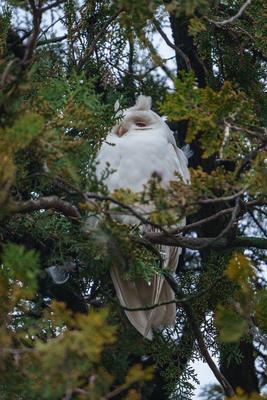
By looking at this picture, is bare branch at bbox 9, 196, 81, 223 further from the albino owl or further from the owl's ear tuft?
the owl's ear tuft

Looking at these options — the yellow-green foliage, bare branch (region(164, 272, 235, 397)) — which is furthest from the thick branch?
the yellow-green foliage

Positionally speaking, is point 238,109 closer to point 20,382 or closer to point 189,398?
point 20,382

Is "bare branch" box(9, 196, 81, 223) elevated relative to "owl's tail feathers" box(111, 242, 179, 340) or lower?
lower

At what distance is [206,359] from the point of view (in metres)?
2.73

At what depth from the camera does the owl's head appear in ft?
10.7

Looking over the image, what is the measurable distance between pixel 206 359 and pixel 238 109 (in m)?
0.91

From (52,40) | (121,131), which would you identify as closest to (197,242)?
(121,131)

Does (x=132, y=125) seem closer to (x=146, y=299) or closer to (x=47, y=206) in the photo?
(x=146, y=299)

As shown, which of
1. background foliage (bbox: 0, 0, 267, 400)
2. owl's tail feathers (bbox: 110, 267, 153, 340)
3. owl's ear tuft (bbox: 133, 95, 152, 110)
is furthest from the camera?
owl's ear tuft (bbox: 133, 95, 152, 110)

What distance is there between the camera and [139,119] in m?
3.31

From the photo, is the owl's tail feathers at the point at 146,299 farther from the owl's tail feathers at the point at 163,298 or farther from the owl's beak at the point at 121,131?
the owl's beak at the point at 121,131

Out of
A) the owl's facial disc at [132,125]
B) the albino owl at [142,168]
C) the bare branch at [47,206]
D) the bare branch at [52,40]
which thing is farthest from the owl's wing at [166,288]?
the bare branch at [47,206]

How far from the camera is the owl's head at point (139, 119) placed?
327 cm

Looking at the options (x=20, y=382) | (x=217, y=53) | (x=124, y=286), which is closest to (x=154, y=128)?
(x=217, y=53)
